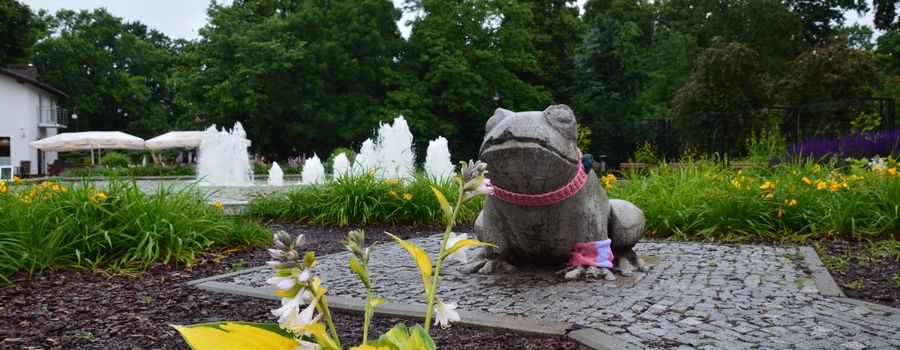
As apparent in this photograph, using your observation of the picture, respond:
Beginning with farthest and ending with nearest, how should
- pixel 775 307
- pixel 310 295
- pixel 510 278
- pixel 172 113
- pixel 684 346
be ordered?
pixel 172 113, pixel 510 278, pixel 775 307, pixel 684 346, pixel 310 295

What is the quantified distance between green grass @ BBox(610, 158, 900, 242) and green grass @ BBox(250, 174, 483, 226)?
96.1 inches

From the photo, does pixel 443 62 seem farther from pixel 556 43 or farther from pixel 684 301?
pixel 684 301

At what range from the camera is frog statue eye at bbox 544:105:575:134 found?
12.7 feet

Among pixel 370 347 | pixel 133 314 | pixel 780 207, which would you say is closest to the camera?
pixel 370 347

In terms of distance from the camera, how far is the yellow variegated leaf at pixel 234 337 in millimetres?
1085

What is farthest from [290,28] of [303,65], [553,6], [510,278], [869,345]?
[869,345]

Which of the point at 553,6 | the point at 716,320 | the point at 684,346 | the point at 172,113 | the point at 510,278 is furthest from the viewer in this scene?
the point at 172,113

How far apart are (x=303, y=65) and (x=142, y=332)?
24195mm

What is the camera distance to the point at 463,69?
84.6 ft

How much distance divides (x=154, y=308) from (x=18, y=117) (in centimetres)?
3738

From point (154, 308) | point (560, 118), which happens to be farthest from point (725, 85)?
point (154, 308)

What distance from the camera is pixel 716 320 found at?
330 cm

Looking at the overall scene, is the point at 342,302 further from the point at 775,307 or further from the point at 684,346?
the point at 775,307

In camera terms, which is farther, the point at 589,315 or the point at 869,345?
the point at 589,315
